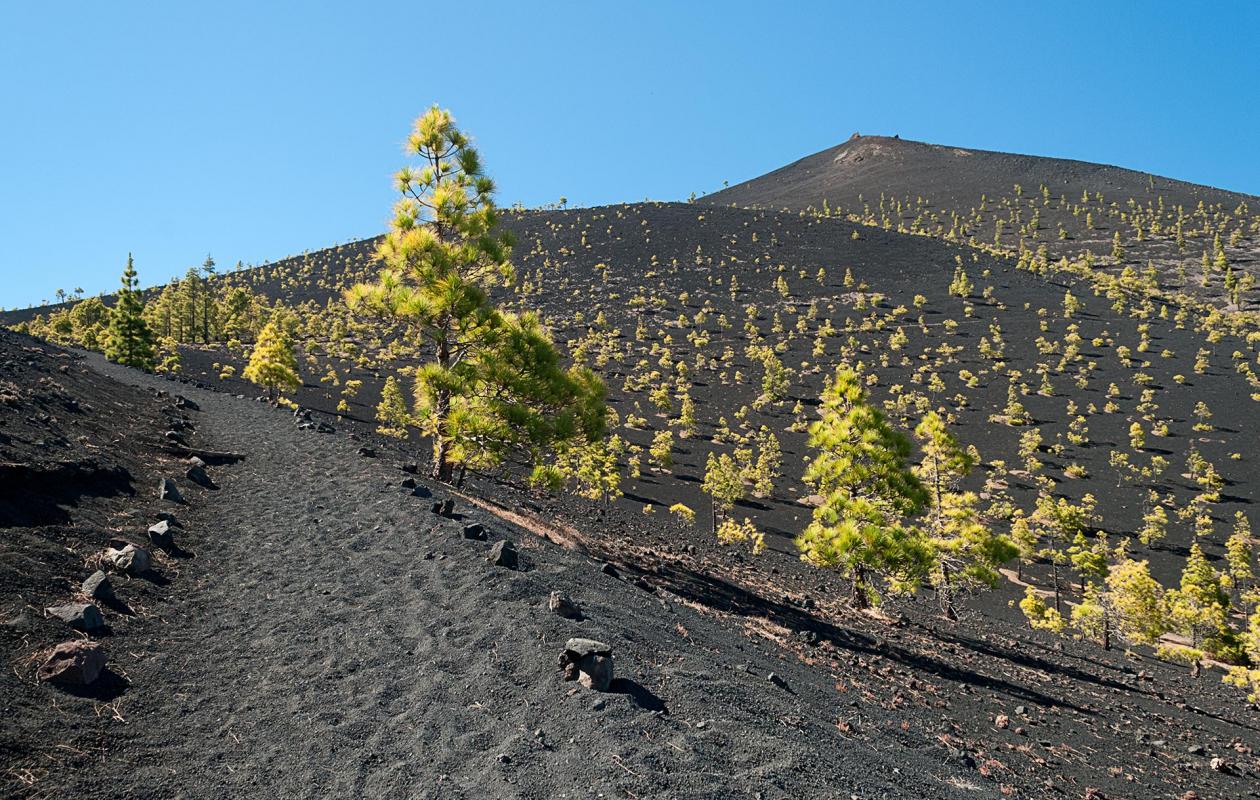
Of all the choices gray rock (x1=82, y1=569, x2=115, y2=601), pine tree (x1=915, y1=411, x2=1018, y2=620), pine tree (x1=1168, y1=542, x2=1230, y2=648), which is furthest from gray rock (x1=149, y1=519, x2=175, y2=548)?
pine tree (x1=1168, y1=542, x2=1230, y2=648)

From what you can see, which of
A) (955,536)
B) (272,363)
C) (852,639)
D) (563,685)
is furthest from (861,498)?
(272,363)

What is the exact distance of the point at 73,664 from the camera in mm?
5262

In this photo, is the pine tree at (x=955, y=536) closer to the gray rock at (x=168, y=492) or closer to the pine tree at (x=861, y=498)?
the pine tree at (x=861, y=498)

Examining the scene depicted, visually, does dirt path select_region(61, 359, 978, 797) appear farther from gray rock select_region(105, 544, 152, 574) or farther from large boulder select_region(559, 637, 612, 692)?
gray rock select_region(105, 544, 152, 574)

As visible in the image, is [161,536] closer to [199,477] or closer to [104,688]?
[104,688]

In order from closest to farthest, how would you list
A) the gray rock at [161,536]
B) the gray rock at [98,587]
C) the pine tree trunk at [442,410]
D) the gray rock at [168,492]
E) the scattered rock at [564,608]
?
the gray rock at [98,587] → the scattered rock at [564,608] → the gray rock at [161,536] → the gray rock at [168,492] → the pine tree trunk at [442,410]

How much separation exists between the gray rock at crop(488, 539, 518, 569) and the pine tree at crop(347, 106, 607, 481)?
5.24m

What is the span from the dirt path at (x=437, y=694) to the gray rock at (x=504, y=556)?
0.22 metres

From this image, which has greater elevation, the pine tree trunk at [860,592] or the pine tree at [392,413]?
the pine tree at [392,413]

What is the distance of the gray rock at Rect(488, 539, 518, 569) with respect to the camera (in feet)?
29.1

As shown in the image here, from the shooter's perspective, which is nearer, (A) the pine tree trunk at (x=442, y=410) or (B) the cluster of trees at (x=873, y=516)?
(A) the pine tree trunk at (x=442, y=410)

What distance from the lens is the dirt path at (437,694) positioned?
4.74 meters

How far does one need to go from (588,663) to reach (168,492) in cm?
984

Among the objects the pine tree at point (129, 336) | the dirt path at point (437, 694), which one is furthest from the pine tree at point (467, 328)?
the pine tree at point (129, 336)
